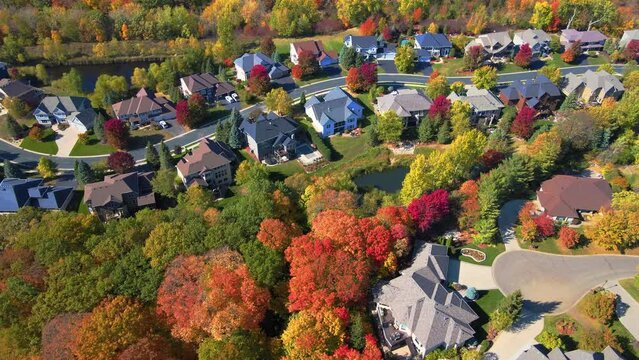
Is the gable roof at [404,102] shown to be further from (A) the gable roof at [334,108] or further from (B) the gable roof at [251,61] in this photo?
(B) the gable roof at [251,61]

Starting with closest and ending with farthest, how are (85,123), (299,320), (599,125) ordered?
1. (299,320)
2. (599,125)
3. (85,123)

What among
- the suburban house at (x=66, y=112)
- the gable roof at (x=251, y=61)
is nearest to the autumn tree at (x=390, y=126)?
the gable roof at (x=251, y=61)

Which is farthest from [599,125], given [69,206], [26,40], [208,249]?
[26,40]

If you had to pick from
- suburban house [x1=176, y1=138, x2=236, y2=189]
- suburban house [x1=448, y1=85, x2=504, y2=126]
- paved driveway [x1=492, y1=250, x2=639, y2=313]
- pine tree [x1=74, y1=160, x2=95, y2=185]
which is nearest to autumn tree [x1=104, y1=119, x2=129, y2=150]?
pine tree [x1=74, y1=160, x2=95, y2=185]

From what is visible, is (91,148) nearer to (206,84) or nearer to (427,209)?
(206,84)

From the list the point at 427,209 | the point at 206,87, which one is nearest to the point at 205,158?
the point at 206,87

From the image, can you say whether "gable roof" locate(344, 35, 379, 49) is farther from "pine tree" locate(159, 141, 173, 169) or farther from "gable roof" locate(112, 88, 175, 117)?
"pine tree" locate(159, 141, 173, 169)

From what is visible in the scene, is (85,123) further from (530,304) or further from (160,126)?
(530,304)
